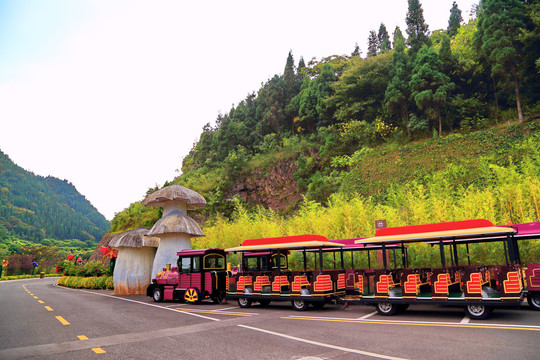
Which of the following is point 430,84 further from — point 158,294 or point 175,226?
point 158,294

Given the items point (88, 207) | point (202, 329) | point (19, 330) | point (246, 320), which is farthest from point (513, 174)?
point (88, 207)

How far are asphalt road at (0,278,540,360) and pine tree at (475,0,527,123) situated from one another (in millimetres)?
22280

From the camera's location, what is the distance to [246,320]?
29.0 feet

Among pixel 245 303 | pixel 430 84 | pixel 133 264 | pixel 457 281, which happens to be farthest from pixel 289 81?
pixel 457 281

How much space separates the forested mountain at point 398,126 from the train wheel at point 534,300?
13.8 ft

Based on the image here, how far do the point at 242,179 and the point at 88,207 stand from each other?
6209 inches

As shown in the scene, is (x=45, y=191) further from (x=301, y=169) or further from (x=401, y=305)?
(x=401, y=305)

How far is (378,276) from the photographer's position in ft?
30.6

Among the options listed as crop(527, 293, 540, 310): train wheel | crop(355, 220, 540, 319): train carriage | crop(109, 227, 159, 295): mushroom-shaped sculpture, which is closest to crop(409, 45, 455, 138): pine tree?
crop(355, 220, 540, 319): train carriage

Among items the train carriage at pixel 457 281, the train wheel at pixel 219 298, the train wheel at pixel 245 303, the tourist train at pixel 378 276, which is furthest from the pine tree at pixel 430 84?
the train wheel at pixel 245 303

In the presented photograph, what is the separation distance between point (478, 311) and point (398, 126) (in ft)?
86.1

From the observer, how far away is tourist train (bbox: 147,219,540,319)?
807 centimetres

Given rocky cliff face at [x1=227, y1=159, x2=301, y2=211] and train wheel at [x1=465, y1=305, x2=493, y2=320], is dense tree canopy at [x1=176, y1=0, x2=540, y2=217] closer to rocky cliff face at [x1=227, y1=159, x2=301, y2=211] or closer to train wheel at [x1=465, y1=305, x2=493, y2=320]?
rocky cliff face at [x1=227, y1=159, x2=301, y2=211]

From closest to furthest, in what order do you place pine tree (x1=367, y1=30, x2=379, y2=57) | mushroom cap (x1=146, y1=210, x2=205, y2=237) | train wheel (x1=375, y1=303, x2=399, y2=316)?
1. train wheel (x1=375, y1=303, x2=399, y2=316)
2. mushroom cap (x1=146, y1=210, x2=205, y2=237)
3. pine tree (x1=367, y1=30, x2=379, y2=57)
